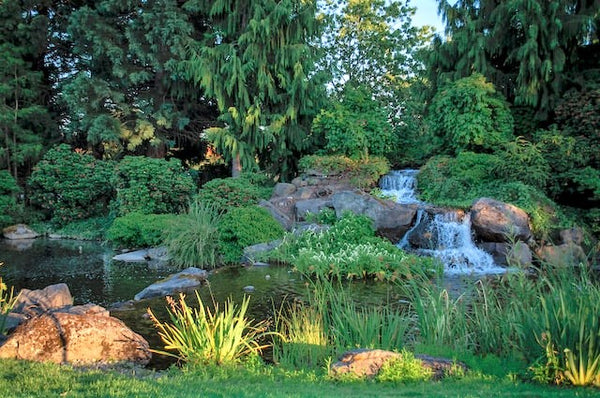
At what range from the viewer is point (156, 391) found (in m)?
3.91

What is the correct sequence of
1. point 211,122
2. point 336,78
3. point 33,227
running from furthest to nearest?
point 336,78 → point 211,122 → point 33,227

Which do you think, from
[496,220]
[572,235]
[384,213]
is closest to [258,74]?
[384,213]

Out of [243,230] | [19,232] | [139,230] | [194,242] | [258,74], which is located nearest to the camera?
[194,242]

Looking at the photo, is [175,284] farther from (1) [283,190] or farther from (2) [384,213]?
(1) [283,190]

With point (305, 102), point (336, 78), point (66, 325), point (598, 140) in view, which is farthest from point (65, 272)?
point (336, 78)

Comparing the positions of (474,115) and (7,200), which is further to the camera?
(7,200)

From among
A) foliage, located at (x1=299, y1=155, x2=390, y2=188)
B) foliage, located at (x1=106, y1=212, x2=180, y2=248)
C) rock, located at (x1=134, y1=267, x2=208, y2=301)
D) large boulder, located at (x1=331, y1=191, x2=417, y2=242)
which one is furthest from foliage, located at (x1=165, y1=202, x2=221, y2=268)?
foliage, located at (x1=299, y1=155, x2=390, y2=188)

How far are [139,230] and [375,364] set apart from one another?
11457mm

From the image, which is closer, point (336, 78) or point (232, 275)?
point (232, 275)

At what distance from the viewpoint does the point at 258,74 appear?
1827 cm

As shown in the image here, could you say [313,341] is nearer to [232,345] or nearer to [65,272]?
[232,345]

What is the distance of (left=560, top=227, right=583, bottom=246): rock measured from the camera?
12.5 meters

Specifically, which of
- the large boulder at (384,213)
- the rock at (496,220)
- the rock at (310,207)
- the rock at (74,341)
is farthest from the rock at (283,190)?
the rock at (74,341)

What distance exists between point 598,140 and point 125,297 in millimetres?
12651
